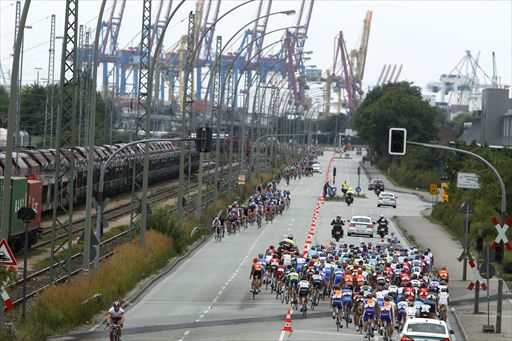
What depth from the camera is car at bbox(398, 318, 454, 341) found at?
85.9 ft

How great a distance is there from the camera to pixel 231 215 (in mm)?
67312

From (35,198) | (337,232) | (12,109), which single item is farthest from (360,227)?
(12,109)

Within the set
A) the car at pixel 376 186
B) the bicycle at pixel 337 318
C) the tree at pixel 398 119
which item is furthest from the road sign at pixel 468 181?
the tree at pixel 398 119

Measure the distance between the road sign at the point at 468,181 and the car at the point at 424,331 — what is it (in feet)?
134

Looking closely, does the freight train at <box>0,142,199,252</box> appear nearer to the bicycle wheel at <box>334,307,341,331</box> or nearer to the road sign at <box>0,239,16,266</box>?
the road sign at <box>0,239,16,266</box>

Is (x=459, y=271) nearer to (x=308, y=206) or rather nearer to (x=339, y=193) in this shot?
(x=308, y=206)

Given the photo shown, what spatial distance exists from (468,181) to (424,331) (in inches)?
1654

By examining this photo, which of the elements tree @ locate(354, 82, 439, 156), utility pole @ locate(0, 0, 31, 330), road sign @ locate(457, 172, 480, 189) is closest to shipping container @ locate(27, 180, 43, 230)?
road sign @ locate(457, 172, 480, 189)

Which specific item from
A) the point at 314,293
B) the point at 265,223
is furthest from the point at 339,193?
the point at 314,293

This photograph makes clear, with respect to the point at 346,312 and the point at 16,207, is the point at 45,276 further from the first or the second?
the point at 346,312

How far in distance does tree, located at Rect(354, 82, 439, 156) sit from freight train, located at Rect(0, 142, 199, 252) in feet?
201

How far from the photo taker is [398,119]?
17125 cm

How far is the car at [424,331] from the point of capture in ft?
85.9

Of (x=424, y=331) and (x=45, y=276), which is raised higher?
(x=424, y=331)
